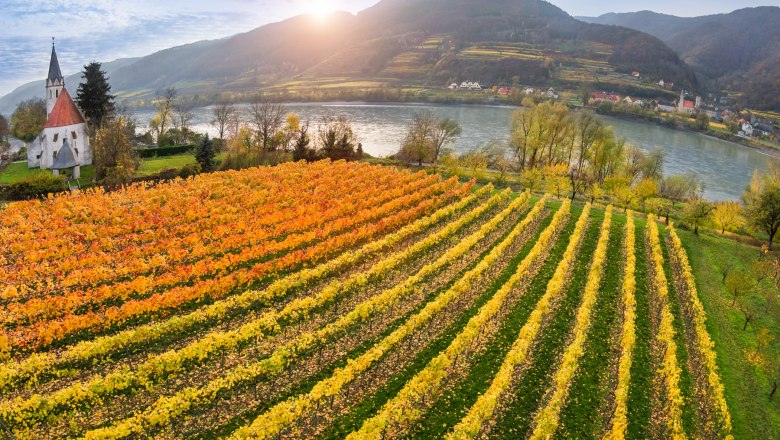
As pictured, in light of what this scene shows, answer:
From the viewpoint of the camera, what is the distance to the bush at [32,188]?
136 feet

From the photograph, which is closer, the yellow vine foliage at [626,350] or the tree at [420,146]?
the yellow vine foliage at [626,350]

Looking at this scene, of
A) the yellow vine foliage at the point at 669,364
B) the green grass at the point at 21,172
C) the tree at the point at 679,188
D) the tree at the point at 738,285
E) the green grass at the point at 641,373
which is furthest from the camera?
the tree at the point at 679,188

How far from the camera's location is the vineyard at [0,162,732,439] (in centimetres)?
1717

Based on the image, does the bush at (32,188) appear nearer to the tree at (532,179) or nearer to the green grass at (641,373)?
the green grass at (641,373)

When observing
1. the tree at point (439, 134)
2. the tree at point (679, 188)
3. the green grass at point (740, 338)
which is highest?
the tree at point (439, 134)

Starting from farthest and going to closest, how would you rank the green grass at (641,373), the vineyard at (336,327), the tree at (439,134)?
the tree at (439,134) → the green grass at (641,373) → the vineyard at (336,327)

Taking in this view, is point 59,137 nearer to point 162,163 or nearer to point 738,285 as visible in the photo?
point 162,163

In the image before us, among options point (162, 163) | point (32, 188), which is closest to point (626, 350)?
point (32, 188)

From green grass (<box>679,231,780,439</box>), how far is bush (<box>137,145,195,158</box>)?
63459 millimetres

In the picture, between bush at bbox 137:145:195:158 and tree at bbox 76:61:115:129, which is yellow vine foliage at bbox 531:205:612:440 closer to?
tree at bbox 76:61:115:129

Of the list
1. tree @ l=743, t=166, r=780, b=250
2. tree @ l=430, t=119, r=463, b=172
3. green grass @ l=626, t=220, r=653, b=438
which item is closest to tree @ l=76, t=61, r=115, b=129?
tree @ l=430, t=119, r=463, b=172

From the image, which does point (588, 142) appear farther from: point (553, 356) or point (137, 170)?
point (137, 170)

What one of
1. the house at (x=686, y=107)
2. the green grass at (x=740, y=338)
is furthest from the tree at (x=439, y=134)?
the house at (x=686, y=107)

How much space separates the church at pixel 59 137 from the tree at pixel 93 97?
2.06 meters
